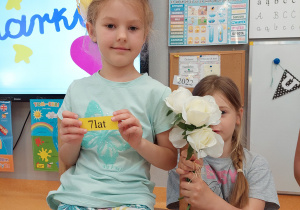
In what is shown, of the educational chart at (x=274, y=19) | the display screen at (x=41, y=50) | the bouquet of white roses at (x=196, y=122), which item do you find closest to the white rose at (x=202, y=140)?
the bouquet of white roses at (x=196, y=122)

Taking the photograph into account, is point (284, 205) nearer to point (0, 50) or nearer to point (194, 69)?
point (194, 69)

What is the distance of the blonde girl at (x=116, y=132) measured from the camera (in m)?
0.85

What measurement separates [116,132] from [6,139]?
1.61 m

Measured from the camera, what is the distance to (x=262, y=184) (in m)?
1.01

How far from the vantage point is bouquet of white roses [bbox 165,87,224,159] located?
0.72 meters

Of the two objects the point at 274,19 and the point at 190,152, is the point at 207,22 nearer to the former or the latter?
the point at 274,19

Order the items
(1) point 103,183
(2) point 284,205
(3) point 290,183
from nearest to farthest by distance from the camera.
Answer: (1) point 103,183
(2) point 284,205
(3) point 290,183

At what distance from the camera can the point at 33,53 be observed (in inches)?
82.1

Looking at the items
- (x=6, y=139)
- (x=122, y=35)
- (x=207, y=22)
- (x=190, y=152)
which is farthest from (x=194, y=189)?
(x=6, y=139)

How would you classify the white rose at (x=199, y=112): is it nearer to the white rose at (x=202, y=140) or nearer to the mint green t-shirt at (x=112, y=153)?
the white rose at (x=202, y=140)

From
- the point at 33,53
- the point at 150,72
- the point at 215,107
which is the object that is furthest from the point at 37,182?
the point at 215,107

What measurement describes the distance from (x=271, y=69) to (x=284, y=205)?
84 centimetres

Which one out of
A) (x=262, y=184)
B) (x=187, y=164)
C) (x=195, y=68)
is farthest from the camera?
(x=195, y=68)

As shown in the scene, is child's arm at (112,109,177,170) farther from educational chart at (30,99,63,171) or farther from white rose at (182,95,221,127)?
educational chart at (30,99,63,171)
